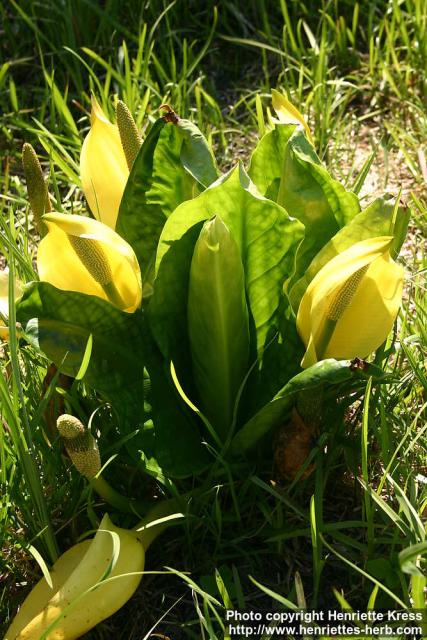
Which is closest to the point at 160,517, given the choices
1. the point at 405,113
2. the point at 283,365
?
the point at 283,365

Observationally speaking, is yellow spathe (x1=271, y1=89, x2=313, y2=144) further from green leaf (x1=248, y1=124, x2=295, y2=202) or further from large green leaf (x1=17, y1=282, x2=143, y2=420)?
large green leaf (x1=17, y1=282, x2=143, y2=420)

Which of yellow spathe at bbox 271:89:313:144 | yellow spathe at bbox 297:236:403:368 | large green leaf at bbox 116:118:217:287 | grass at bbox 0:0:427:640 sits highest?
yellow spathe at bbox 271:89:313:144

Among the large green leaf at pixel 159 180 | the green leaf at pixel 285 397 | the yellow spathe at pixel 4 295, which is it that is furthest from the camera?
the yellow spathe at pixel 4 295

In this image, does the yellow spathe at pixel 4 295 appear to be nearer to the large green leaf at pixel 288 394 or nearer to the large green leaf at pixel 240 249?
the large green leaf at pixel 240 249

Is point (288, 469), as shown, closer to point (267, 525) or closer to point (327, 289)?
point (267, 525)

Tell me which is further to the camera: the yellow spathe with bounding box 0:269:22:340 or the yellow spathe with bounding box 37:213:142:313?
the yellow spathe with bounding box 0:269:22:340

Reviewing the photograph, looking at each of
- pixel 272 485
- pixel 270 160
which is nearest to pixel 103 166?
pixel 270 160

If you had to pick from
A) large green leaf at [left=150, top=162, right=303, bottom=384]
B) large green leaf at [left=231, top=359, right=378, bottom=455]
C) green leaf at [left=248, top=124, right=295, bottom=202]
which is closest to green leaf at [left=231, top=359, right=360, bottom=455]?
large green leaf at [left=231, top=359, right=378, bottom=455]

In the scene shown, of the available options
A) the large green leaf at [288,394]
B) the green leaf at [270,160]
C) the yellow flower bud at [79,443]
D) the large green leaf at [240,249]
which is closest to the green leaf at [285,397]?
the large green leaf at [288,394]
